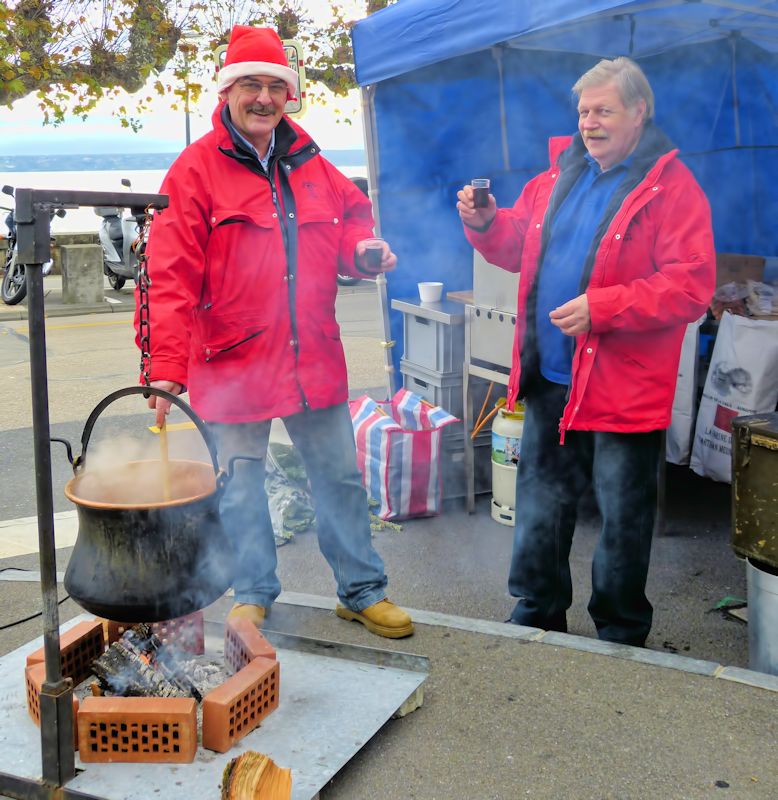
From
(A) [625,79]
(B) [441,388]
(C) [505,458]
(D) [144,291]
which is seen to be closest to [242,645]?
(D) [144,291]

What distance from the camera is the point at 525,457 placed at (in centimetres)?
362

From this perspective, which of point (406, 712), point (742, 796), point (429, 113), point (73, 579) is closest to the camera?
point (742, 796)

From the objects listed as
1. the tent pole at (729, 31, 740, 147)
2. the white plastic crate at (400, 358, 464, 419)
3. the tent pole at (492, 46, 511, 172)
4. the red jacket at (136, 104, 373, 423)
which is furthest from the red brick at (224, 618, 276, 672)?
the tent pole at (729, 31, 740, 147)

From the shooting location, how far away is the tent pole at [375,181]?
5309 millimetres

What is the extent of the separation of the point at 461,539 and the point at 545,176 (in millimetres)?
2086

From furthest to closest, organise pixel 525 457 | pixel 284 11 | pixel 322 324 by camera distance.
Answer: pixel 284 11 < pixel 525 457 < pixel 322 324

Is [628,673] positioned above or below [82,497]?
below

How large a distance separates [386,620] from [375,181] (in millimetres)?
2871

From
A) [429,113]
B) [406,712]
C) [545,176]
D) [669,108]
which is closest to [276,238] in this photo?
[545,176]

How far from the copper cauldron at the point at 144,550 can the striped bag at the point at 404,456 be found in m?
2.36

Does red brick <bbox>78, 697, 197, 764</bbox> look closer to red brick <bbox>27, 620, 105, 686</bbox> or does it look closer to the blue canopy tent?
red brick <bbox>27, 620, 105, 686</bbox>

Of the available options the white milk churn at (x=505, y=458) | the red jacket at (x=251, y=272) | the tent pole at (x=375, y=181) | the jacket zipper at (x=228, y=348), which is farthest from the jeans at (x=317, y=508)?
the tent pole at (x=375, y=181)

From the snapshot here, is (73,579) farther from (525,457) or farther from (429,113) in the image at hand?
(429,113)

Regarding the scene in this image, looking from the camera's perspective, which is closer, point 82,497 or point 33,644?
point 82,497
